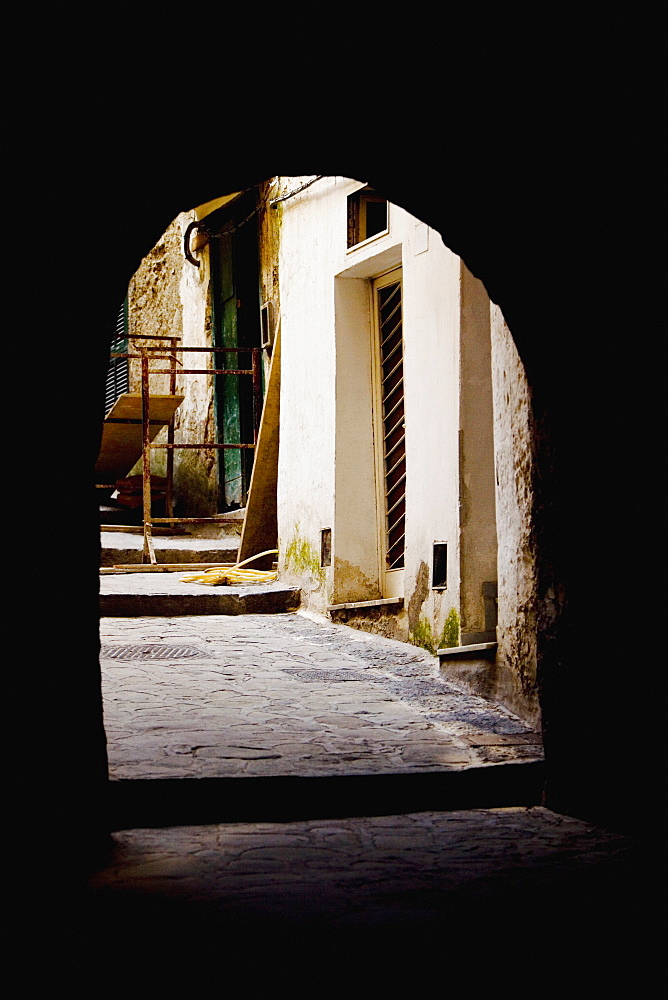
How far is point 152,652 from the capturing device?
19.4 feet

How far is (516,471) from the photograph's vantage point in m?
4.20

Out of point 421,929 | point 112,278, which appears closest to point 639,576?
point 421,929

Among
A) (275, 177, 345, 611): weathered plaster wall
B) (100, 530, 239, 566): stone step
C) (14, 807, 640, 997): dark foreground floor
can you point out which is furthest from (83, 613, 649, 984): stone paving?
(100, 530, 239, 566): stone step

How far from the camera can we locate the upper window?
23.6 ft

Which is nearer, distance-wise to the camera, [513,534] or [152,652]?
[513,534]

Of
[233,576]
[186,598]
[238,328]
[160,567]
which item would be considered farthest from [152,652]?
[238,328]

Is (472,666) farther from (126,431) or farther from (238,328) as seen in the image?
(126,431)

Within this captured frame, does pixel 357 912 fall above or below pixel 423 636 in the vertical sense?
below

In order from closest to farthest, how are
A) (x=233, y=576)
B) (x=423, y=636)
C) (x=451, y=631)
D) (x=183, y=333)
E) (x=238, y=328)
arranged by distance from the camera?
(x=451, y=631) → (x=423, y=636) → (x=233, y=576) → (x=238, y=328) → (x=183, y=333)

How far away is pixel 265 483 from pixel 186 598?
1954 millimetres

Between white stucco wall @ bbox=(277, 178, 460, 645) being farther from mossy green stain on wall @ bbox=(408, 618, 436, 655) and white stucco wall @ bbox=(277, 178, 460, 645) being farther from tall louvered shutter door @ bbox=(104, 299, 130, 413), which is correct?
tall louvered shutter door @ bbox=(104, 299, 130, 413)

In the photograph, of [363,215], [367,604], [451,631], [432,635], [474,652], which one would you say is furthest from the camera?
[363,215]

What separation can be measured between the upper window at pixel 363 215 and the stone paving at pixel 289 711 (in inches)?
109

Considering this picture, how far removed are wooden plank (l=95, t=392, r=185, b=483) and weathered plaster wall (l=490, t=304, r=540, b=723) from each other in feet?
22.7
